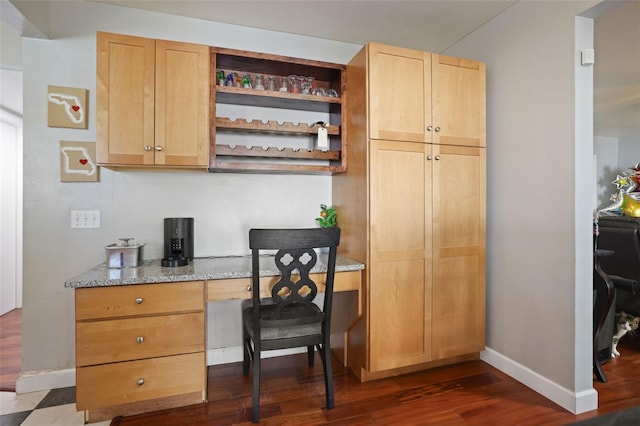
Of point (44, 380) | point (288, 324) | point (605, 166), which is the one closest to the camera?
point (288, 324)

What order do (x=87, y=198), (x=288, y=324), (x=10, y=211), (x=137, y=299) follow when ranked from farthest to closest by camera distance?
1. (x=10, y=211)
2. (x=87, y=198)
3. (x=288, y=324)
4. (x=137, y=299)

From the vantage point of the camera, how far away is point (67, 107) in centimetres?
206

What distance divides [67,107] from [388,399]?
2774 millimetres

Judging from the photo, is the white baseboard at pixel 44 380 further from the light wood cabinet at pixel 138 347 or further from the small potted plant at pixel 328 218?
the small potted plant at pixel 328 218

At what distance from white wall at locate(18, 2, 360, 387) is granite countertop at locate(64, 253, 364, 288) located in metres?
0.26

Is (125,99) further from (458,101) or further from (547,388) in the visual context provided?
(547,388)

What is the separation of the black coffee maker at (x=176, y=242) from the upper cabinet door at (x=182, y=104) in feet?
1.26

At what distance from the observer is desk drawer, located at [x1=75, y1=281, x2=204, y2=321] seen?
5.31ft

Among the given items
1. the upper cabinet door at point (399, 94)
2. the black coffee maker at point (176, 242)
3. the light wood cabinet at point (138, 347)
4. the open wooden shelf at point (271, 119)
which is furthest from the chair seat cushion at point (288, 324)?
the upper cabinet door at point (399, 94)

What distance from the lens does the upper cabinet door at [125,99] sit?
187cm

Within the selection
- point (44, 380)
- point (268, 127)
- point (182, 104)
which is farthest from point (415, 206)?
point (44, 380)

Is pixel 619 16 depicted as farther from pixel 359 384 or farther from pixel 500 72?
pixel 359 384

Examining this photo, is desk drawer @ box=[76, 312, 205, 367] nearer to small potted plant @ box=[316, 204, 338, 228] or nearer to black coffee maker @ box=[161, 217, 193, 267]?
black coffee maker @ box=[161, 217, 193, 267]

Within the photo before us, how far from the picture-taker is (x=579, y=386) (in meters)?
1.77
